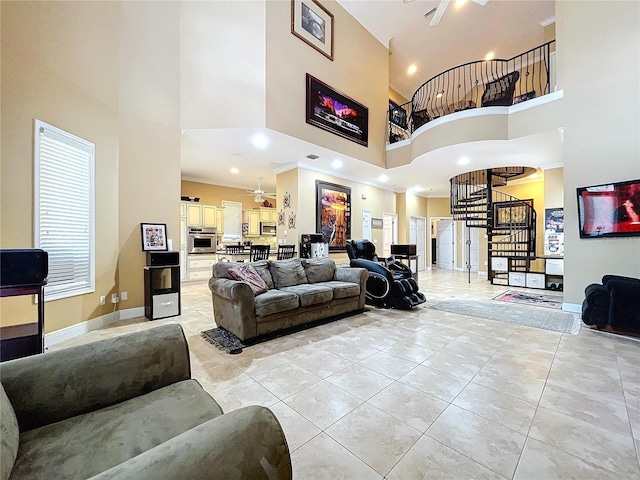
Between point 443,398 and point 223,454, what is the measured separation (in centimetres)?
185

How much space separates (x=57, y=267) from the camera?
3.17 metres

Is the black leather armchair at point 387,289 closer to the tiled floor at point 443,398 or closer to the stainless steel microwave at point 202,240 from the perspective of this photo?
the tiled floor at point 443,398

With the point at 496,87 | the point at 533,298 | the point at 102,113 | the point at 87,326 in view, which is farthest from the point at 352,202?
the point at 87,326

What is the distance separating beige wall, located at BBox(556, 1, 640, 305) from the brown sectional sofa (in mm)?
3372

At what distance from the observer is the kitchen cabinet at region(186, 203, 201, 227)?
7.87 m

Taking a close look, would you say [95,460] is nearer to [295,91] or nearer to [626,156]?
[295,91]

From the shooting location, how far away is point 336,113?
604 centimetres

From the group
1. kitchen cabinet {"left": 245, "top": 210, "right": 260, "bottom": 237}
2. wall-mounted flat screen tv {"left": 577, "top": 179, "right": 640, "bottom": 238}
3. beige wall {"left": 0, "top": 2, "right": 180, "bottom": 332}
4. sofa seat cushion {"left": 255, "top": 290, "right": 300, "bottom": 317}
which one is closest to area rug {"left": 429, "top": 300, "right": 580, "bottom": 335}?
wall-mounted flat screen tv {"left": 577, "top": 179, "right": 640, "bottom": 238}

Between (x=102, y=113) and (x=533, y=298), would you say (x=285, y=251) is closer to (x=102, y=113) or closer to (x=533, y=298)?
(x=102, y=113)

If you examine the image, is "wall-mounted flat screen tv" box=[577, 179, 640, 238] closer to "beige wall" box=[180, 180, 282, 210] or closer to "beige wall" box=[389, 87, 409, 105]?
"beige wall" box=[180, 180, 282, 210]

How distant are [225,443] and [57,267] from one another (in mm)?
3784

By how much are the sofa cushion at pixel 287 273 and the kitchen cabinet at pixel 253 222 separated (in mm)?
6076

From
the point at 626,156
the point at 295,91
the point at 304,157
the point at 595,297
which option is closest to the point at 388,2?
the point at 295,91

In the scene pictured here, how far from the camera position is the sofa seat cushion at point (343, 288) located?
12.4 feet
